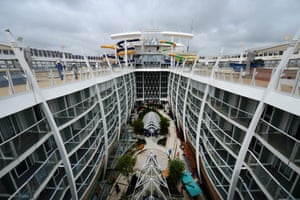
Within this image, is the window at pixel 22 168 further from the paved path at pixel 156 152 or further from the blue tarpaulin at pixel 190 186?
the blue tarpaulin at pixel 190 186

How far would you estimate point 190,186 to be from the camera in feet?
44.7

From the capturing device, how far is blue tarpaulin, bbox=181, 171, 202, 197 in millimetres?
13133

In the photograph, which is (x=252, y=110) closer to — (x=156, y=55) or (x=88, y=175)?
(x=88, y=175)

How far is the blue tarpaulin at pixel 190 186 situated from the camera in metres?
13.1

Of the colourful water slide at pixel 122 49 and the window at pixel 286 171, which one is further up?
the colourful water slide at pixel 122 49

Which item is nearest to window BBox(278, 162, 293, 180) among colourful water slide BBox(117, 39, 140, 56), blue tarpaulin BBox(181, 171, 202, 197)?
blue tarpaulin BBox(181, 171, 202, 197)

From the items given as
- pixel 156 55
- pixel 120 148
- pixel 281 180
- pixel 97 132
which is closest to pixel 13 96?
pixel 97 132

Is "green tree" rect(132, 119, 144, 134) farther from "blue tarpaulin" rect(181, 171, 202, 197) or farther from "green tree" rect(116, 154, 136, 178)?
"blue tarpaulin" rect(181, 171, 202, 197)

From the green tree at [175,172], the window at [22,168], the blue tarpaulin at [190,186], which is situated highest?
the window at [22,168]

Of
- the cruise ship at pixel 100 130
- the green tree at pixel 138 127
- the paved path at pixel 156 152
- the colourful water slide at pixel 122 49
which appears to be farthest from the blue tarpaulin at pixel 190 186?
the colourful water slide at pixel 122 49

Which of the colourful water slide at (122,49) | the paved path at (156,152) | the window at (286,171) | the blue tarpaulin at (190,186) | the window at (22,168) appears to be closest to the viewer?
the window at (286,171)

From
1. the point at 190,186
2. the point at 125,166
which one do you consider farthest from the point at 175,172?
the point at 125,166

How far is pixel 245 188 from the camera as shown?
834cm

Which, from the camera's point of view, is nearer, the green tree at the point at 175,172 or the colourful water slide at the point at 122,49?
the green tree at the point at 175,172
